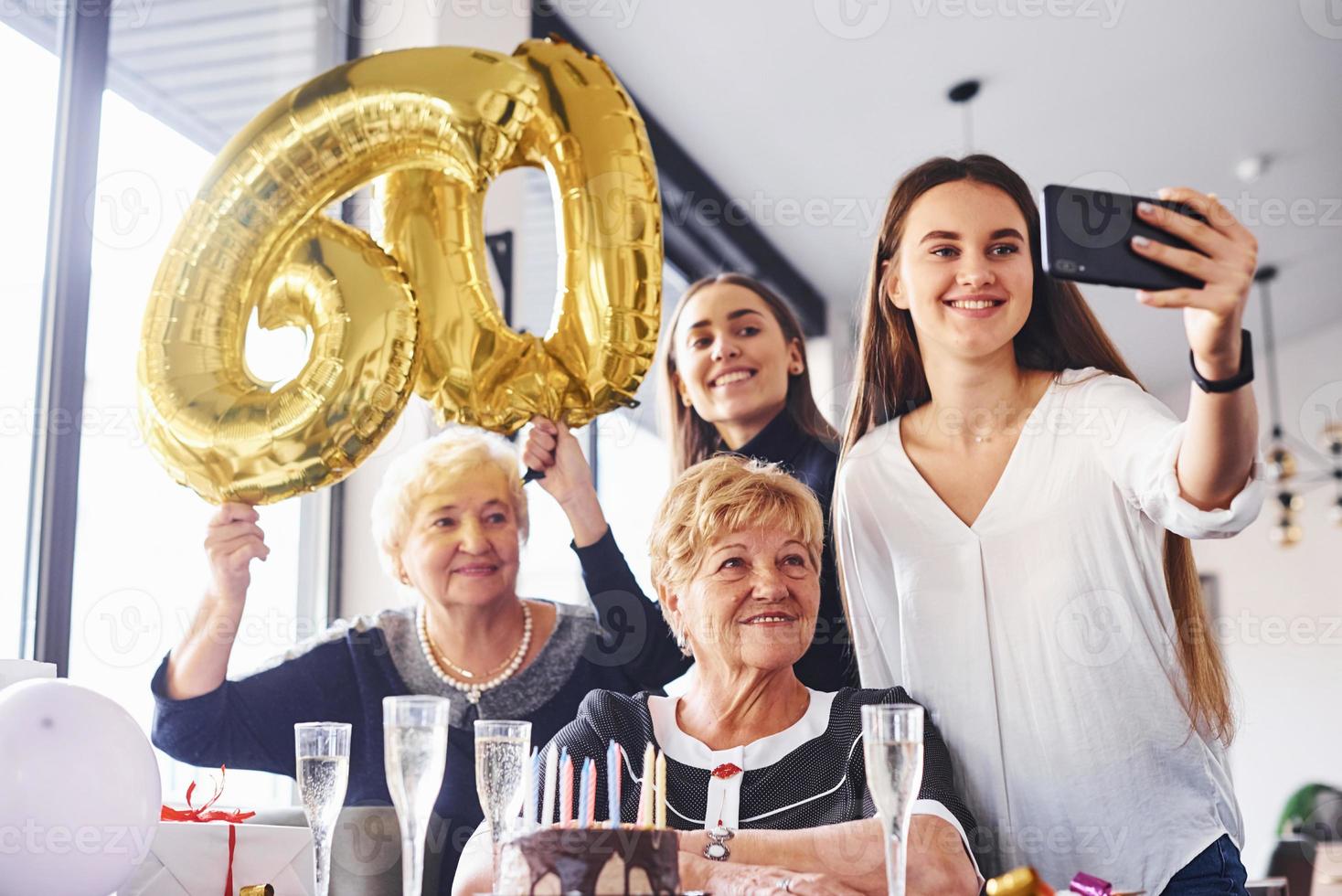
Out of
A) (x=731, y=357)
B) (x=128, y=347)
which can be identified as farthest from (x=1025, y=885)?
(x=128, y=347)

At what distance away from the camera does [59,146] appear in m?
1.89

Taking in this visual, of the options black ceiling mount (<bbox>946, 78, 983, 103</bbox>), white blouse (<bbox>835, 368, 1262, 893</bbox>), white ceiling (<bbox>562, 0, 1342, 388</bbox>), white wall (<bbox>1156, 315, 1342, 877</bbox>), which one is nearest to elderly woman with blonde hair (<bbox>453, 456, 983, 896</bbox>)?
white blouse (<bbox>835, 368, 1262, 893</bbox>)

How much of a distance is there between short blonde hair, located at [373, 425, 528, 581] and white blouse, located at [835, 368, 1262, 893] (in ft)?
1.84

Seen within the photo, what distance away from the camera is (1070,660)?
→ 1400 millimetres

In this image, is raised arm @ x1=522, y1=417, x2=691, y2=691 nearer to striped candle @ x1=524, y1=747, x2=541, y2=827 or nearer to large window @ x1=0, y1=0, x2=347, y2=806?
striped candle @ x1=524, y1=747, x2=541, y2=827

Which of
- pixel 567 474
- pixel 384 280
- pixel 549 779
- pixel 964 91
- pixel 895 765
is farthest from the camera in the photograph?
pixel 964 91

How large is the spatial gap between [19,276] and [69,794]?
1.10 m

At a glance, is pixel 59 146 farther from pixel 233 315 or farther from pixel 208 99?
pixel 233 315

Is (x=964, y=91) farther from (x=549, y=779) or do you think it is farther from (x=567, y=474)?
(x=549, y=779)

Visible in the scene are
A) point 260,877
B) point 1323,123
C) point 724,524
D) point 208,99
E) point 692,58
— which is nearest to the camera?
point 260,877

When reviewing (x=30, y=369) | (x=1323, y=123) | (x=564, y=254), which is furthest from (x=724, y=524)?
(x=1323, y=123)

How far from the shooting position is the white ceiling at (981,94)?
3.25 meters

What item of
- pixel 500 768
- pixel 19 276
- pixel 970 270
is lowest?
pixel 500 768

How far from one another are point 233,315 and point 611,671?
0.75 metres
